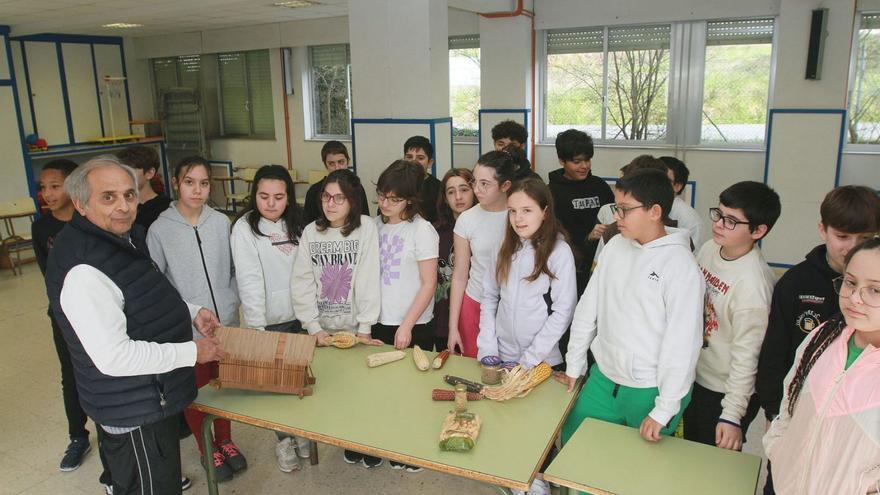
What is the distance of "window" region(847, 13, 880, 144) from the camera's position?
5957 mm

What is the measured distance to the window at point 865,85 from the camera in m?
5.96

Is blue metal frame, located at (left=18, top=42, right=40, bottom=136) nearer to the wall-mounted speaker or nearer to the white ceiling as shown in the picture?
the white ceiling

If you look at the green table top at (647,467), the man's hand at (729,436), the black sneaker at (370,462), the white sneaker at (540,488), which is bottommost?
the black sneaker at (370,462)

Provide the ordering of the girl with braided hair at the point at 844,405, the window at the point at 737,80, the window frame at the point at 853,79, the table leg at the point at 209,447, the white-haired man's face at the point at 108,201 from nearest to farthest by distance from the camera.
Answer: the girl with braided hair at the point at 844,405
the white-haired man's face at the point at 108,201
the table leg at the point at 209,447
the window frame at the point at 853,79
the window at the point at 737,80

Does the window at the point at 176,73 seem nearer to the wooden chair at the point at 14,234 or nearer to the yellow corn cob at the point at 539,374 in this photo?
the wooden chair at the point at 14,234

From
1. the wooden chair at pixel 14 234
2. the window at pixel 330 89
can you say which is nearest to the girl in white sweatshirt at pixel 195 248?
the wooden chair at pixel 14 234

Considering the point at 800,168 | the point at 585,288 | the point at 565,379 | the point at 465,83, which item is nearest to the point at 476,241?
the point at 585,288

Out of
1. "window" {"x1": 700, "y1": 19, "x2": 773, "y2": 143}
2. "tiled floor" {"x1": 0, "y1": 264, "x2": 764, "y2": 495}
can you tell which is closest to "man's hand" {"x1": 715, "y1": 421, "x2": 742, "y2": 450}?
"tiled floor" {"x1": 0, "y1": 264, "x2": 764, "y2": 495}

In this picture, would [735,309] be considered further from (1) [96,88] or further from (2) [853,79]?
(1) [96,88]

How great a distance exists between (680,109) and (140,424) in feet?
21.3

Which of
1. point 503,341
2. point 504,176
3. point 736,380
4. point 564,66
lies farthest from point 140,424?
point 564,66

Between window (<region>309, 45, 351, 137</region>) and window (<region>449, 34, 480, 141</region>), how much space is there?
5.15 ft

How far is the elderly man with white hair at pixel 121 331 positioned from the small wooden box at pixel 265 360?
8cm

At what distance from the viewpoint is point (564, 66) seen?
759cm
